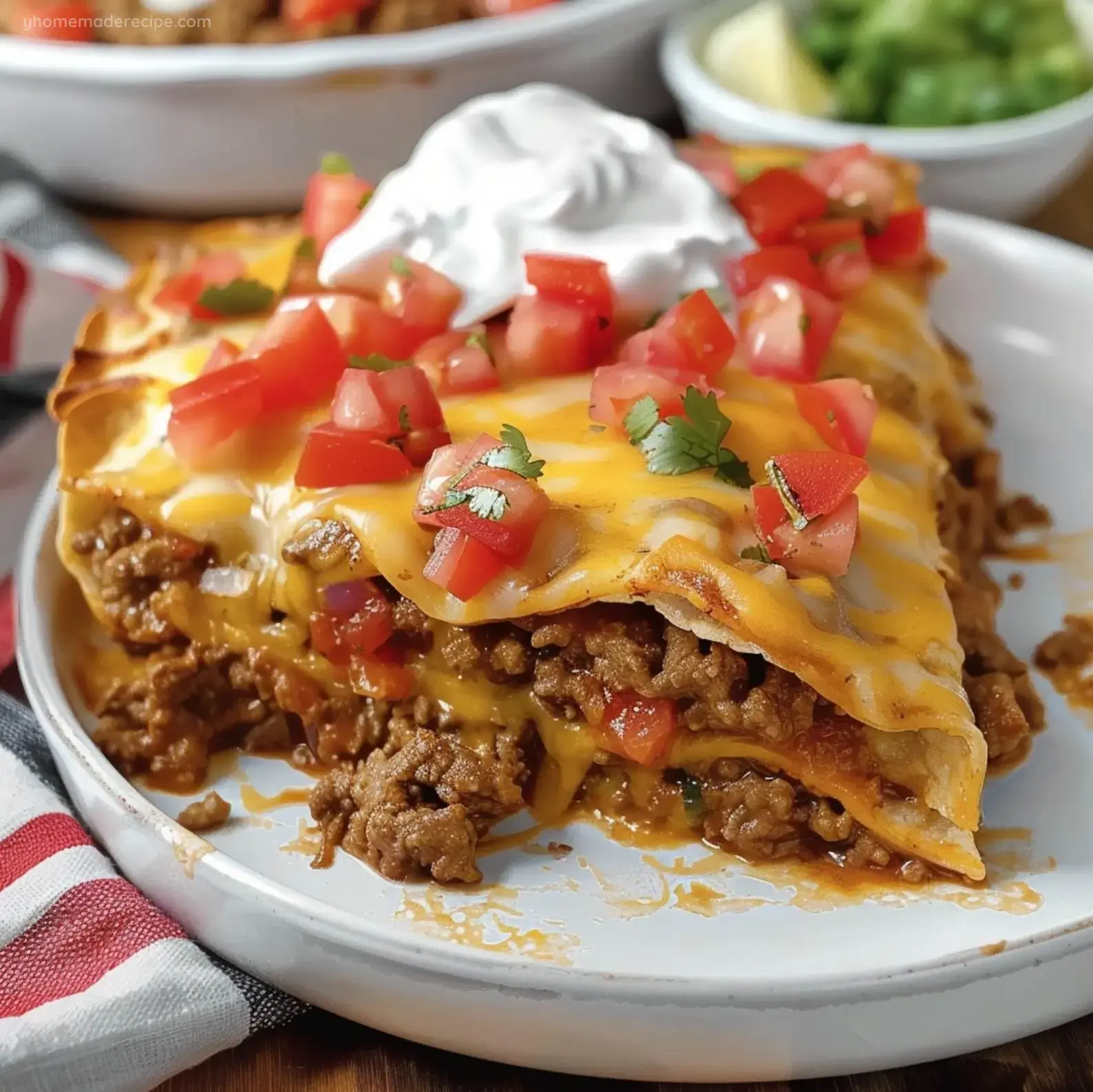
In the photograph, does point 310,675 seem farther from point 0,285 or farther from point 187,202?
point 187,202

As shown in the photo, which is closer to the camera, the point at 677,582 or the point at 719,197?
the point at 677,582

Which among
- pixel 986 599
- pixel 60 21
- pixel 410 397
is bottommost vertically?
pixel 986 599

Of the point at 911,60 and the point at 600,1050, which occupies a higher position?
the point at 911,60

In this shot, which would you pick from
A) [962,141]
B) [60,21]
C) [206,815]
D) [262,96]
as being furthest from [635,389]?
[60,21]

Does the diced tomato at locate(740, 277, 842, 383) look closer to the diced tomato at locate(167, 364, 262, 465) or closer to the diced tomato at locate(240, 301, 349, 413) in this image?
the diced tomato at locate(240, 301, 349, 413)

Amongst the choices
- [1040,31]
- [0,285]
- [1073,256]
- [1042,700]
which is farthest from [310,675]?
[1040,31]

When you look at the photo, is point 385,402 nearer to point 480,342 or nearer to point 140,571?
point 480,342

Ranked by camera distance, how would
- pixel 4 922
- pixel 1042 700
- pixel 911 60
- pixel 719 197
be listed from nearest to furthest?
pixel 4 922 → pixel 1042 700 → pixel 719 197 → pixel 911 60
